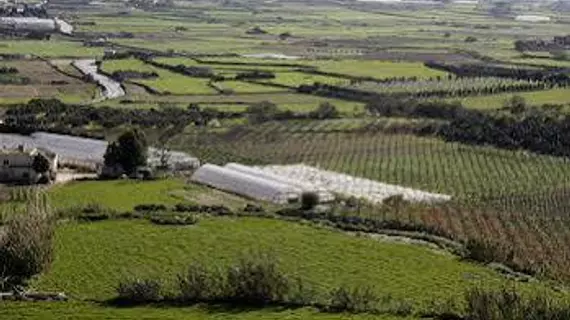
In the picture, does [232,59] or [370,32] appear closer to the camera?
[232,59]

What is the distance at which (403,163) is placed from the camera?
55.8 m

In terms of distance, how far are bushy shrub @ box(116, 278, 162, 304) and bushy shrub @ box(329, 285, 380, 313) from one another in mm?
4884

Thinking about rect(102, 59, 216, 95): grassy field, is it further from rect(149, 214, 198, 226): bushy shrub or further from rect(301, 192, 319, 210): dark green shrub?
rect(149, 214, 198, 226): bushy shrub

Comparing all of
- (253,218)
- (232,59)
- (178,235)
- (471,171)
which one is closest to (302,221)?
(253,218)

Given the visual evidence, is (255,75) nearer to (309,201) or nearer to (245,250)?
(309,201)

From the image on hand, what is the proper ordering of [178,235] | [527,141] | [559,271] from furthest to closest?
[527,141], [178,235], [559,271]

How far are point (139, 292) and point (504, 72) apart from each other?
6690 cm

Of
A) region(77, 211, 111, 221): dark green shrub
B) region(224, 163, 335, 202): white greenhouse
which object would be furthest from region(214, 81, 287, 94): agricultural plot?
region(77, 211, 111, 221): dark green shrub

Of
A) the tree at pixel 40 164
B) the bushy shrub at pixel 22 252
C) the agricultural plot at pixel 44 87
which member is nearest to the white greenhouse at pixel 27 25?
the agricultural plot at pixel 44 87

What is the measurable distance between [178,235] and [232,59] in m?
61.6

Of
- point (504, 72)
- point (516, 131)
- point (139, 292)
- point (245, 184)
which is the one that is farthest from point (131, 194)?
point (504, 72)

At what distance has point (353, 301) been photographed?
94.9ft

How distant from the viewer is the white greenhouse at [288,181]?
46406 millimetres

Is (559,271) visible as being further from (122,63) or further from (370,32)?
(370,32)
